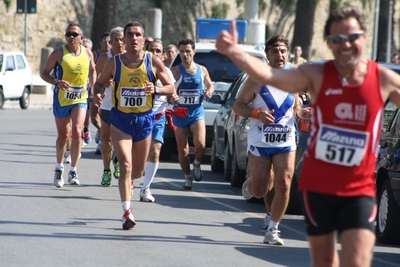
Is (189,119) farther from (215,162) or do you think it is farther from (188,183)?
(215,162)

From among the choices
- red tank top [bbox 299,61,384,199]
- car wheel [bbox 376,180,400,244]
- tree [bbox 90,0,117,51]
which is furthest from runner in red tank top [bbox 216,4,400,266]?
tree [bbox 90,0,117,51]

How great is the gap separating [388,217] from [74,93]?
5.23 meters

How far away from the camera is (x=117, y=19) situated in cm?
4631

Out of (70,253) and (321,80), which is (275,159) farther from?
(321,80)

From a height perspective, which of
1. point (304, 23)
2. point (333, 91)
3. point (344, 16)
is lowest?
point (304, 23)

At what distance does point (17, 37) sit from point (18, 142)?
2190 cm

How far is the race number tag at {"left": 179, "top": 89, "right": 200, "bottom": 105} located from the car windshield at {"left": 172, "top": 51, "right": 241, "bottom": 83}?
3.67 m

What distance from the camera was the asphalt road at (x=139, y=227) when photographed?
8477mm

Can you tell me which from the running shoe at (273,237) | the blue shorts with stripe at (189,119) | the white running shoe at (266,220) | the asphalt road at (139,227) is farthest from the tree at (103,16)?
the running shoe at (273,237)

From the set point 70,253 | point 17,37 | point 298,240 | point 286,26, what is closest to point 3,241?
point 70,253

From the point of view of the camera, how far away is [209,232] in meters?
10.1

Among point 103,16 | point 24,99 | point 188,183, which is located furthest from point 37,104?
point 188,183

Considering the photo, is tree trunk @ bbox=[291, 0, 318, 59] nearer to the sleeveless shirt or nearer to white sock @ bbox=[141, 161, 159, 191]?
the sleeveless shirt

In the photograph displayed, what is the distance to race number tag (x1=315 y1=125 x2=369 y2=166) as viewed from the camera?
5605mm
